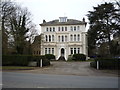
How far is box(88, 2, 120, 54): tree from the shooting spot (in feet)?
94.1

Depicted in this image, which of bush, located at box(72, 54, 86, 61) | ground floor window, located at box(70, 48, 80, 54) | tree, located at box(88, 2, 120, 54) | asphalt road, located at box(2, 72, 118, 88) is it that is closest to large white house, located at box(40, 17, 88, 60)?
ground floor window, located at box(70, 48, 80, 54)

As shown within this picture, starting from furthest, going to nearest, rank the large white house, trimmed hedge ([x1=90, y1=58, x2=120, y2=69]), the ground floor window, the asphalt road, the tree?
the large white house < the ground floor window < the tree < trimmed hedge ([x1=90, y1=58, x2=120, y2=69]) < the asphalt road

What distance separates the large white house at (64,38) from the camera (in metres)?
52.8

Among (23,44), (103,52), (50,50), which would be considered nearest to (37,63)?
(23,44)

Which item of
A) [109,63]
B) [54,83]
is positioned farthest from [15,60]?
[54,83]

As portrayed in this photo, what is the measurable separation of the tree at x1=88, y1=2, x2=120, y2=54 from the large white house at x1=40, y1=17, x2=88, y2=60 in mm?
21064

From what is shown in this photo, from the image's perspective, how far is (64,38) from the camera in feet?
177

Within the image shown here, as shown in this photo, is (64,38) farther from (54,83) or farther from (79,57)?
(54,83)

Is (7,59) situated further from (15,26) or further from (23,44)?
(15,26)

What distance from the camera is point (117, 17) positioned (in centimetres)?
2500

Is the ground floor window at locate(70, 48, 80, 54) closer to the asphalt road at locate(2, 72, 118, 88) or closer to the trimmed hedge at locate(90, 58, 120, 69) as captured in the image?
the trimmed hedge at locate(90, 58, 120, 69)

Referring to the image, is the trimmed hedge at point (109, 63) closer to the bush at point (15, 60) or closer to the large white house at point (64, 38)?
the bush at point (15, 60)

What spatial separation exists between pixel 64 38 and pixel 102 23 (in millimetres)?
24906

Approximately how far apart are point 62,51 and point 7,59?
25947mm
